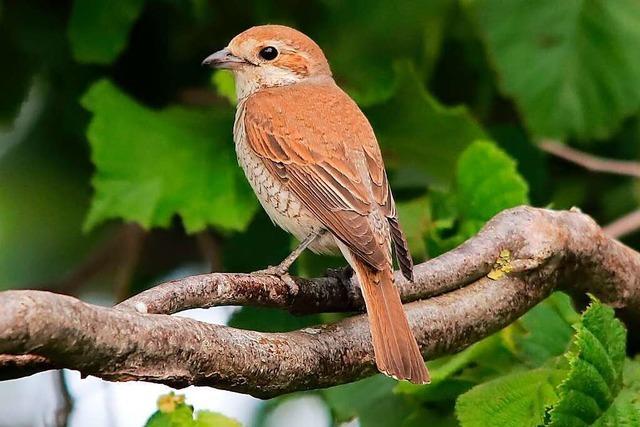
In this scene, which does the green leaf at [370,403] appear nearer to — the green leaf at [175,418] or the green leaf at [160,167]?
the green leaf at [160,167]

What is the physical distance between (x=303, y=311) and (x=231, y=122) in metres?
1.94

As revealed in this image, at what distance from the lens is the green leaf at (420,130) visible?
15.6ft

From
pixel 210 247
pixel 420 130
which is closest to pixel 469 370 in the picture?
pixel 420 130

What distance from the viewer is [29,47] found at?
4984mm

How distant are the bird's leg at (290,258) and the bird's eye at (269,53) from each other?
3.09 feet

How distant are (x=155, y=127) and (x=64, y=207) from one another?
3.27 ft

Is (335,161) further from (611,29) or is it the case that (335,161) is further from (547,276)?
(611,29)

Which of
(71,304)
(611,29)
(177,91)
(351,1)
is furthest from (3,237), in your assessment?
(71,304)

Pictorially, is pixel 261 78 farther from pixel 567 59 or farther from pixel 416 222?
pixel 567 59

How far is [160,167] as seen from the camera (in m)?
4.59

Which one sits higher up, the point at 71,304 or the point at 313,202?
the point at 313,202

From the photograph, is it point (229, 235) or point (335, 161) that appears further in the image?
point (229, 235)

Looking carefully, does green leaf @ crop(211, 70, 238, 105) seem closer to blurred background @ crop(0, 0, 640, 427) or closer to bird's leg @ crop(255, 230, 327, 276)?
blurred background @ crop(0, 0, 640, 427)

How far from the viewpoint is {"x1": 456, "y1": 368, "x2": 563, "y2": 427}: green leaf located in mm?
3164
